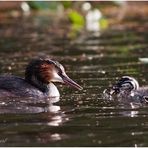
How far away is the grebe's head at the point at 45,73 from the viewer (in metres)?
12.8

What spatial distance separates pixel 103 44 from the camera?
66.4 feet

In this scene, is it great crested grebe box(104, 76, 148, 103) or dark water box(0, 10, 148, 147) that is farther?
great crested grebe box(104, 76, 148, 103)

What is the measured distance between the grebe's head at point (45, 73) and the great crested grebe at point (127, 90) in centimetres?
64

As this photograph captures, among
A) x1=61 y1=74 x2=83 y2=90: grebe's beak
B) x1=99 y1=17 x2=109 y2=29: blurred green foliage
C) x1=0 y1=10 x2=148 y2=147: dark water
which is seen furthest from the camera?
x1=99 y1=17 x2=109 y2=29: blurred green foliage

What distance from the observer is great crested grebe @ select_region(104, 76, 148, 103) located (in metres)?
12.1

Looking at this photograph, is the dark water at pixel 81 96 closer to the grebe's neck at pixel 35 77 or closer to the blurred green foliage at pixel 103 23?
the grebe's neck at pixel 35 77

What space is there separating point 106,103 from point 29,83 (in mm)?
1594

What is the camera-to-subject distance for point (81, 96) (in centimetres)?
1228

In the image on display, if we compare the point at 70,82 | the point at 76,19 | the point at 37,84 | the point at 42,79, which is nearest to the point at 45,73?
the point at 42,79

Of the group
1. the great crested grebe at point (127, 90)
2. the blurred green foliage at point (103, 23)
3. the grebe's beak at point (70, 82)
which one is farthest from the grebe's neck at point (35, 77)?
the blurred green foliage at point (103, 23)

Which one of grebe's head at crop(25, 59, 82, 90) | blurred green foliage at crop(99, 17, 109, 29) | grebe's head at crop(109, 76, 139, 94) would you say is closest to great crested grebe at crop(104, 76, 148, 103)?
grebe's head at crop(109, 76, 139, 94)

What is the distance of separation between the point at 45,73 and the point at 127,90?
138 centimetres

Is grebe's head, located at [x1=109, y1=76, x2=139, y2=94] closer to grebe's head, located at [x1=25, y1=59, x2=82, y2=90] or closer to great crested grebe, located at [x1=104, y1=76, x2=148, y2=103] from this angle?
great crested grebe, located at [x1=104, y1=76, x2=148, y2=103]

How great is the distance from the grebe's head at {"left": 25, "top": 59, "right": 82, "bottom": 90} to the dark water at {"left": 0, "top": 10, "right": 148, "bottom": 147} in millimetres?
248
